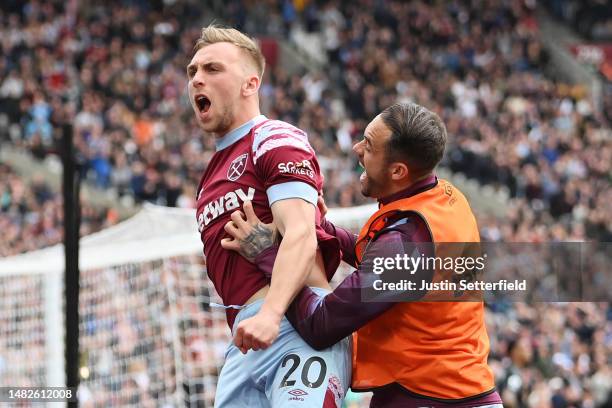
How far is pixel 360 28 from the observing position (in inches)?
1079

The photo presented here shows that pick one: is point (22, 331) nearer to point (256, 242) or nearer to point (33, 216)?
point (256, 242)

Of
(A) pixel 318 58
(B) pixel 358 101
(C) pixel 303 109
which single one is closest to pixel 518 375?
(C) pixel 303 109

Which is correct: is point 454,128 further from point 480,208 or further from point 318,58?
point 318,58

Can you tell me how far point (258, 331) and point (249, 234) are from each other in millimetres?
415

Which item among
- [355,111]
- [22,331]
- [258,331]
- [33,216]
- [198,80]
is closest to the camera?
[258,331]

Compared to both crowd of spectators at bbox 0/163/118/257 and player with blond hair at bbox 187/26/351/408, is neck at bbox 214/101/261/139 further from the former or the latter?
crowd of spectators at bbox 0/163/118/257

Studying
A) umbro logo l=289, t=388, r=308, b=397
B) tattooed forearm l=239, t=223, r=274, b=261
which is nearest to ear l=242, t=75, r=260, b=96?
tattooed forearm l=239, t=223, r=274, b=261

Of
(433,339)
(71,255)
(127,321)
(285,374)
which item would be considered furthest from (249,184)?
(127,321)

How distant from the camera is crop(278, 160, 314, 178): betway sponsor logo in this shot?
4332mm

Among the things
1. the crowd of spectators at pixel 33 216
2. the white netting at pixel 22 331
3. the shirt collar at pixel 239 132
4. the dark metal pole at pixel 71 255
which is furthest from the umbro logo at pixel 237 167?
the crowd of spectators at pixel 33 216

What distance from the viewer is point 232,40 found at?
4691mm
